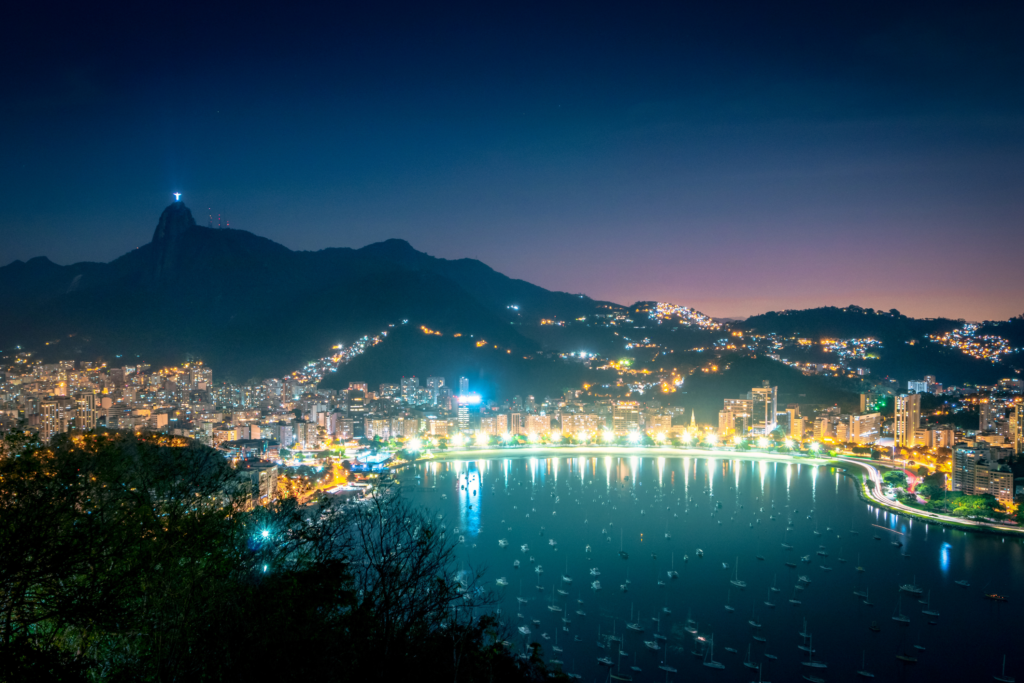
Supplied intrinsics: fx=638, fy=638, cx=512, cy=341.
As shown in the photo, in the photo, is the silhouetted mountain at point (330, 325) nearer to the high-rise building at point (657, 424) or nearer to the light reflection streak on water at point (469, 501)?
the high-rise building at point (657, 424)

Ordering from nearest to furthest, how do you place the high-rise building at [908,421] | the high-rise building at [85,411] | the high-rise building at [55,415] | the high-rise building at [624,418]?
the high-rise building at [55,415] → the high-rise building at [85,411] → the high-rise building at [908,421] → the high-rise building at [624,418]

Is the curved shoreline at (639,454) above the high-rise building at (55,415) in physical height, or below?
below

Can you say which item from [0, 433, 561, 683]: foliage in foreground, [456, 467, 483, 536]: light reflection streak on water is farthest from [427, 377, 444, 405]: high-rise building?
[0, 433, 561, 683]: foliage in foreground

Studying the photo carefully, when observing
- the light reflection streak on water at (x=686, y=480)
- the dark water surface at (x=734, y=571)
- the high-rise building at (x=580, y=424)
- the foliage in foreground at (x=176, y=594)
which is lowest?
the dark water surface at (x=734, y=571)

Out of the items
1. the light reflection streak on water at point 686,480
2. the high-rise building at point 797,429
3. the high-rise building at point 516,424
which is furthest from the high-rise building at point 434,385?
the high-rise building at point 797,429

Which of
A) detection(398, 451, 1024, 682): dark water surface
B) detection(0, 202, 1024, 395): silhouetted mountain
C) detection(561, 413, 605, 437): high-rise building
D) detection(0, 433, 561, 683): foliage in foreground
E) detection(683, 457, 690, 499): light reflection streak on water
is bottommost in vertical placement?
detection(398, 451, 1024, 682): dark water surface

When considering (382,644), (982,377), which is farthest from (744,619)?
(982,377)

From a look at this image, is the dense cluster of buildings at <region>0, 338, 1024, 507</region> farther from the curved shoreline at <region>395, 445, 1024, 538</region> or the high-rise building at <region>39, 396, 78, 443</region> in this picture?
the curved shoreline at <region>395, 445, 1024, 538</region>
